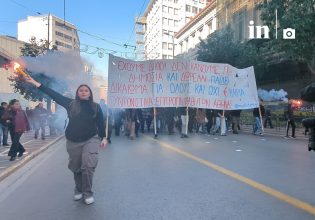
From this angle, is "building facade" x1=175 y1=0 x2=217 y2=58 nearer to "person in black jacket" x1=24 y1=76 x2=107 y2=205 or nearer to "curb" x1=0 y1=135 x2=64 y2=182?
"curb" x1=0 y1=135 x2=64 y2=182

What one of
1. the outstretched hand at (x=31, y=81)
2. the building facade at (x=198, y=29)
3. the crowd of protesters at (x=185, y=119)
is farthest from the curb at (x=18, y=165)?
the building facade at (x=198, y=29)

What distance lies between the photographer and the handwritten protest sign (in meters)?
18.3

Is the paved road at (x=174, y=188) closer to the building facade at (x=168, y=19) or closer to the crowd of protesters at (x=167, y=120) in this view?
the crowd of protesters at (x=167, y=120)

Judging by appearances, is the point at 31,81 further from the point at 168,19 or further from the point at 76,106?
the point at 168,19

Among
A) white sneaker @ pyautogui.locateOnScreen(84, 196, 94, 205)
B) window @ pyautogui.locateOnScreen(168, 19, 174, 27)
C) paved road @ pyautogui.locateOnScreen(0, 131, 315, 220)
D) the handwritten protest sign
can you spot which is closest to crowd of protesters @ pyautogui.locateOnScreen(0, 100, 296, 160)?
the handwritten protest sign

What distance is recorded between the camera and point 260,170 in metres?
9.12

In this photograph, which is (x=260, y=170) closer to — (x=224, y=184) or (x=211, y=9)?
(x=224, y=184)

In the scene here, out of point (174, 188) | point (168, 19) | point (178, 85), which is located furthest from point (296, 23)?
point (168, 19)

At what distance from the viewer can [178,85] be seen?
19234 millimetres

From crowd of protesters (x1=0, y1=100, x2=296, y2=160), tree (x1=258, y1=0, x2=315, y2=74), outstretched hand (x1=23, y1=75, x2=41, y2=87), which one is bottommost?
crowd of protesters (x1=0, y1=100, x2=296, y2=160)

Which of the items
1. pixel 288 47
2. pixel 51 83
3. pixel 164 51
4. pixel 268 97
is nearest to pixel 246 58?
pixel 268 97

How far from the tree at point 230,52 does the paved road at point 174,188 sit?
71.0 ft

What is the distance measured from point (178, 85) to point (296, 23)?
5.27m

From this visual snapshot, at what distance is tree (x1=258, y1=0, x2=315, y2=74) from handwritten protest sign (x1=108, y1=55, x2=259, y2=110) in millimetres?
1900
